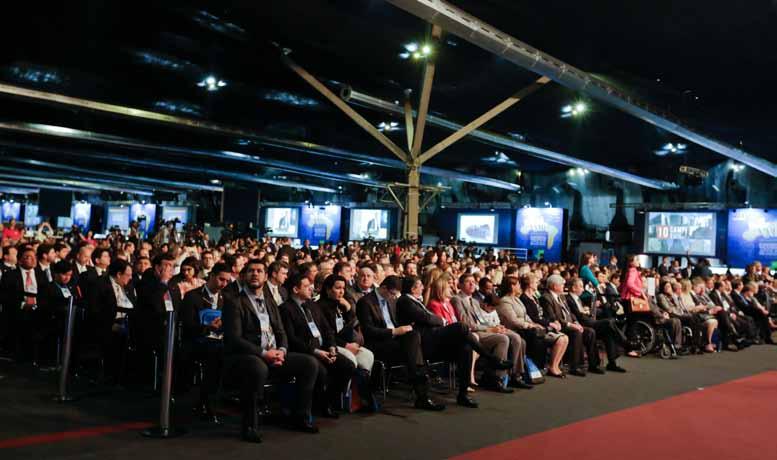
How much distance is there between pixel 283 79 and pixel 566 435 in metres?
9.71

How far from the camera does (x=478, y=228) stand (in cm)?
2458

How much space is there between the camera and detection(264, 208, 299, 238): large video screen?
29.4m

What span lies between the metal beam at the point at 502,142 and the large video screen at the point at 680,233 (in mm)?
1275

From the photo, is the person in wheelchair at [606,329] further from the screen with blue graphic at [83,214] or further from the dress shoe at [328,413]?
the screen with blue graphic at [83,214]

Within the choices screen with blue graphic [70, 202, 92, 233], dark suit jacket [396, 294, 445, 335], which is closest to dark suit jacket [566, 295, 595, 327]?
dark suit jacket [396, 294, 445, 335]

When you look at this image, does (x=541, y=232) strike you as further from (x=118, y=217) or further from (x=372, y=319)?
(x=118, y=217)

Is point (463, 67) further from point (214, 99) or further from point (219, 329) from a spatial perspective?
point (219, 329)

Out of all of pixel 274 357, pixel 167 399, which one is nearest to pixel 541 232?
pixel 274 357

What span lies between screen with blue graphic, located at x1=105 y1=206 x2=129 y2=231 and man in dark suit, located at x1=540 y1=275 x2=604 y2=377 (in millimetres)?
32829

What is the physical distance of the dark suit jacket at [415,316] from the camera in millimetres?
5324

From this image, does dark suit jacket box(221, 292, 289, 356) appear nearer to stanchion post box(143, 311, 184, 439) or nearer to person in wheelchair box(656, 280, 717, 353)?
stanchion post box(143, 311, 184, 439)

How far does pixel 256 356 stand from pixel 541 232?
64.6 ft

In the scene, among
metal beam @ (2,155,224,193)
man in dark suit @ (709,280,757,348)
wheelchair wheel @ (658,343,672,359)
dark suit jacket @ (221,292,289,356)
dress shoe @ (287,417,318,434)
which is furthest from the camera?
metal beam @ (2,155,224,193)

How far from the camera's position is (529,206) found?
2361cm
